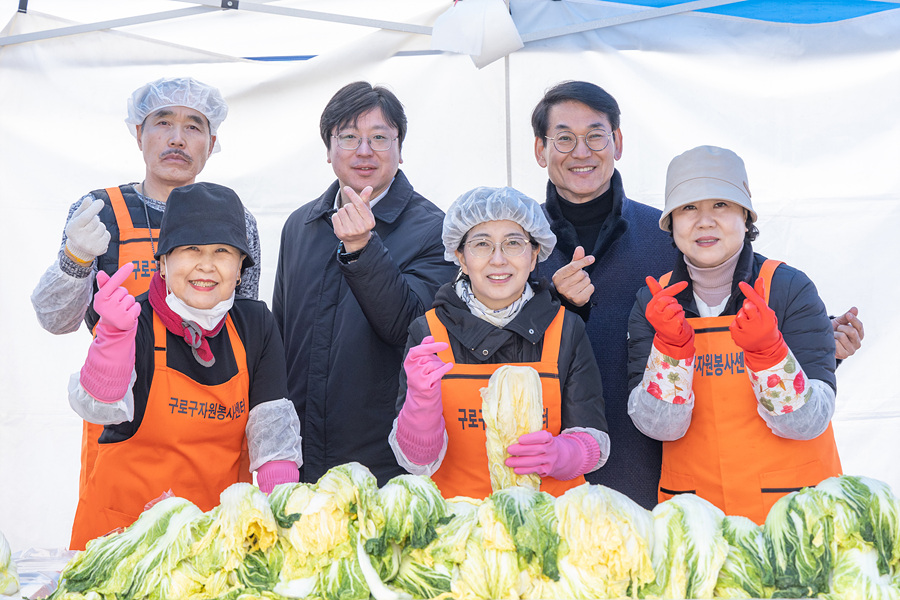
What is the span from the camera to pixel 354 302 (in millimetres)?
3896

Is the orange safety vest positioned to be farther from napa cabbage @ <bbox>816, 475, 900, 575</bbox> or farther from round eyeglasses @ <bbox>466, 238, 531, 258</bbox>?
napa cabbage @ <bbox>816, 475, 900, 575</bbox>

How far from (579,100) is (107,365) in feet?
8.60

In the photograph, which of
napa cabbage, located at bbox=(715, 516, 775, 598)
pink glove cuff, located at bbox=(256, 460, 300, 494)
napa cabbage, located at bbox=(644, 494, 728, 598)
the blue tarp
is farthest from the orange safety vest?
the blue tarp

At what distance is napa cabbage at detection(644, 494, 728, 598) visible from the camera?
1.98 m

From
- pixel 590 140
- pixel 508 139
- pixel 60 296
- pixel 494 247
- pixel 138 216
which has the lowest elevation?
pixel 60 296

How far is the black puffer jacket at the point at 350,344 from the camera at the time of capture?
382 centimetres

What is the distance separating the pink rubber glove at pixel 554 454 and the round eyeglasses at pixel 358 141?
1.85 meters

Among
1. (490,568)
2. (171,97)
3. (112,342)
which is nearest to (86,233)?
(112,342)

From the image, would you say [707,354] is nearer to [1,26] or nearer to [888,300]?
[888,300]

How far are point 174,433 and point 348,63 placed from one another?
2953 millimetres

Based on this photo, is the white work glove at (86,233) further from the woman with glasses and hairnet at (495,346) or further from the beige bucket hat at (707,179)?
the beige bucket hat at (707,179)

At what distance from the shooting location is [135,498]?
2971 millimetres

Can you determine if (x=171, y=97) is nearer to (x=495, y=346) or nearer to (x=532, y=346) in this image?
(x=495, y=346)

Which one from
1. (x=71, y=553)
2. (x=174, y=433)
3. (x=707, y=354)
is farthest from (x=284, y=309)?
(x=707, y=354)
